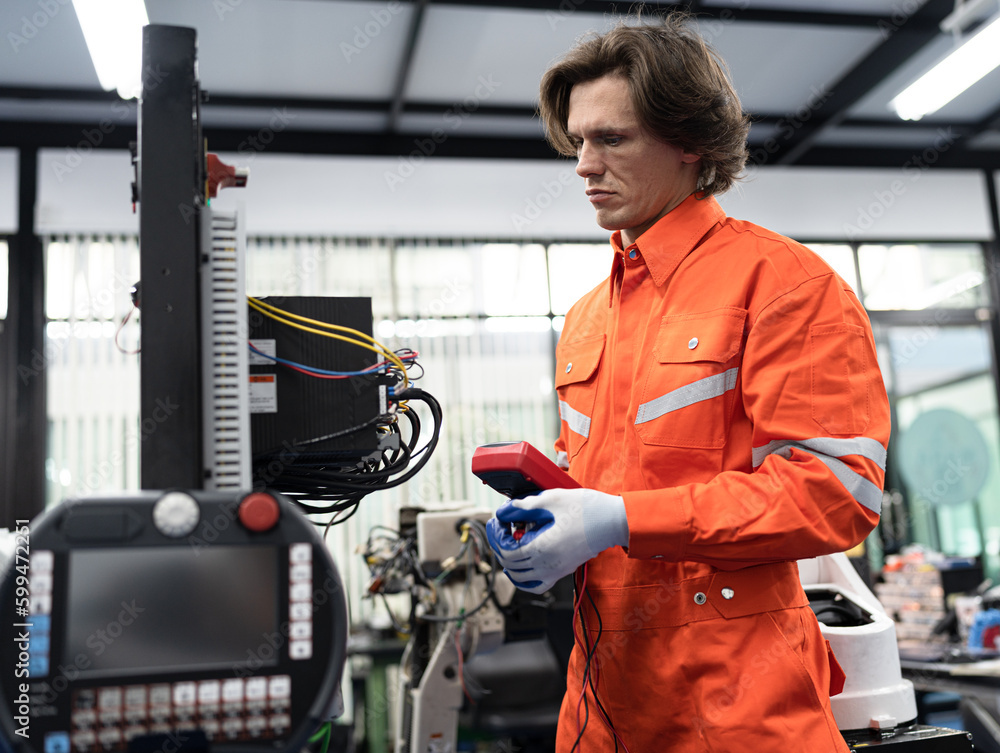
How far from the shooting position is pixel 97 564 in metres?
0.66

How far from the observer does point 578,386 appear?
139cm

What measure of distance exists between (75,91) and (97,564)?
17.4ft

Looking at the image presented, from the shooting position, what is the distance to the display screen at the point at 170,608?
66 cm

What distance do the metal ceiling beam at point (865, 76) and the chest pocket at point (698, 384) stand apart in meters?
4.65

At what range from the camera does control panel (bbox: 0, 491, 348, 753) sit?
2.11 feet

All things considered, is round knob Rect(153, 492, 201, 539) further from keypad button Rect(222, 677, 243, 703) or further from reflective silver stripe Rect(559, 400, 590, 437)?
reflective silver stripe Rect(559, 400, 590, 437)

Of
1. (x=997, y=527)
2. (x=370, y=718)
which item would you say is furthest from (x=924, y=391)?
(x=370, y=718)

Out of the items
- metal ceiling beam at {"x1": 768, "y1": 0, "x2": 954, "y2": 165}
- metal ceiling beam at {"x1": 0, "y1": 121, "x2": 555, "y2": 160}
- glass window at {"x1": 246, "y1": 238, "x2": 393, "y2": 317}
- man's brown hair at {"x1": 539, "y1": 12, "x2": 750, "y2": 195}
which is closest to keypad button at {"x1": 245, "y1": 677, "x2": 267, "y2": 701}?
man's brown hair at {"x1": 539, "y1": 12, "x2": 750, "y2": 195}

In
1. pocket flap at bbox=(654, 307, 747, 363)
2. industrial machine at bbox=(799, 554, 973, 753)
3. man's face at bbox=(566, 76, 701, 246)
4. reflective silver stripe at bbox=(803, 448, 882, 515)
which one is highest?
man's face at bbox=(566, 76, 701, 246)

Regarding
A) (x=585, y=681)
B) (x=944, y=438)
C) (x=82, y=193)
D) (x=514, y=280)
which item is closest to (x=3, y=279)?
(x=82, y=193)

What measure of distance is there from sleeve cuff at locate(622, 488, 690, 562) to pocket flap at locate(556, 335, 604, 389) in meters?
0.37

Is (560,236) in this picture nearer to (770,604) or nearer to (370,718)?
(370,718)

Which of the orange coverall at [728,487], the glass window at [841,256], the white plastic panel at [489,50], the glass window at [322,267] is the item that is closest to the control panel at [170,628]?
the orange coverall at [728,487]

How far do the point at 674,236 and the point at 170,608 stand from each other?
0.93m
